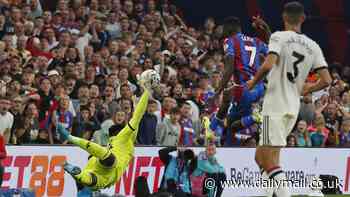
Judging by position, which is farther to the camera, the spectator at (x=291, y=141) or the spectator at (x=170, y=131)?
the spectator at (x=291, y=141)

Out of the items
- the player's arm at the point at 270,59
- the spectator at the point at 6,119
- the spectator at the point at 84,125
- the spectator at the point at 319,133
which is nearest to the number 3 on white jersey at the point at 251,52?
the spectator at the point at 84,125

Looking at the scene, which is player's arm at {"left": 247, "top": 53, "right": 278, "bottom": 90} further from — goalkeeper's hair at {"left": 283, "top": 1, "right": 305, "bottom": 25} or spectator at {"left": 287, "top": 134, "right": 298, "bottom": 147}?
spectator at {"left": 287, "top": 134, "right": 298, "bottom": 147}

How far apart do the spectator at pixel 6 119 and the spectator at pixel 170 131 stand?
3.24m

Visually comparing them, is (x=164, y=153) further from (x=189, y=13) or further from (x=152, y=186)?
(x=189, y=13)

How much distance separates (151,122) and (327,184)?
12.4 ft

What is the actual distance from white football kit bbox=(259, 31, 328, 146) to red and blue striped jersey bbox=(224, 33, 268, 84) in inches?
148

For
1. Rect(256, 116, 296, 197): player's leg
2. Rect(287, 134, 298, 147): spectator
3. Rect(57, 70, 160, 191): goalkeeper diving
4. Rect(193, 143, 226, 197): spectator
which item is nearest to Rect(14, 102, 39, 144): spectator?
Rect(57, 70, 160, 191): goalkeeper diving

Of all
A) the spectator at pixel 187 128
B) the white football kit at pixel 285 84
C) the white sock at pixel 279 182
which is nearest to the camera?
the white sock at pixel 279 182

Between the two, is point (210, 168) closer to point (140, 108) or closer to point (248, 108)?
point (248, 108)

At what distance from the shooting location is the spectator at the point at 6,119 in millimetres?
17375

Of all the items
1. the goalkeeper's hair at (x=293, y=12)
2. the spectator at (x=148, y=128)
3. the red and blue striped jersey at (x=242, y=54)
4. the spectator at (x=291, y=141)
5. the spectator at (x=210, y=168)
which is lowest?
the spectator at (x=210, y=168)

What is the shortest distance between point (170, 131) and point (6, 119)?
3.49 m

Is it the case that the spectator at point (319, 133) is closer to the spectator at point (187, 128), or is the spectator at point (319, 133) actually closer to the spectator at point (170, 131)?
the spectator at point (187, 128)

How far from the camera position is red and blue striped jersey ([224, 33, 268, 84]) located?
15.9m
